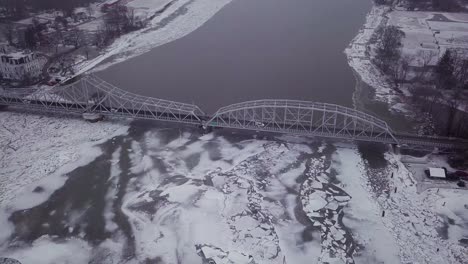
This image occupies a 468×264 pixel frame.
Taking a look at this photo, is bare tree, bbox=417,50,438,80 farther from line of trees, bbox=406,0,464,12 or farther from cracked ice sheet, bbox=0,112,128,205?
cracked ice sheet, bbox=0,112,128,205

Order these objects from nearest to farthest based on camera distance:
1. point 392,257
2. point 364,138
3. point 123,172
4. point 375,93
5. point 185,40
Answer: point 392,257, point 123,172, point 364,138, point 375,93, point 185,40

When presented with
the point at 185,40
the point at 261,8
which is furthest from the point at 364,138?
the point at 261,8

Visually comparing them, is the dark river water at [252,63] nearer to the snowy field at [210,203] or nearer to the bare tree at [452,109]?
the bare tree at [452,109]

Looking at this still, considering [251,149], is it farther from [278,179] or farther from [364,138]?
[364,138]

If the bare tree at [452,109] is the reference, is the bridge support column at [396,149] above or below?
below

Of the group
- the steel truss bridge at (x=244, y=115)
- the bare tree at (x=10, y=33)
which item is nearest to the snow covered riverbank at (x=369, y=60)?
the steel truss bridge at (x=244, y=115)

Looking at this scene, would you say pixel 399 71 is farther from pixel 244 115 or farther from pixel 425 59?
pixel 244 115

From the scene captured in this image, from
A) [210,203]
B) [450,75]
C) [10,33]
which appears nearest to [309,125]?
[210,203]
